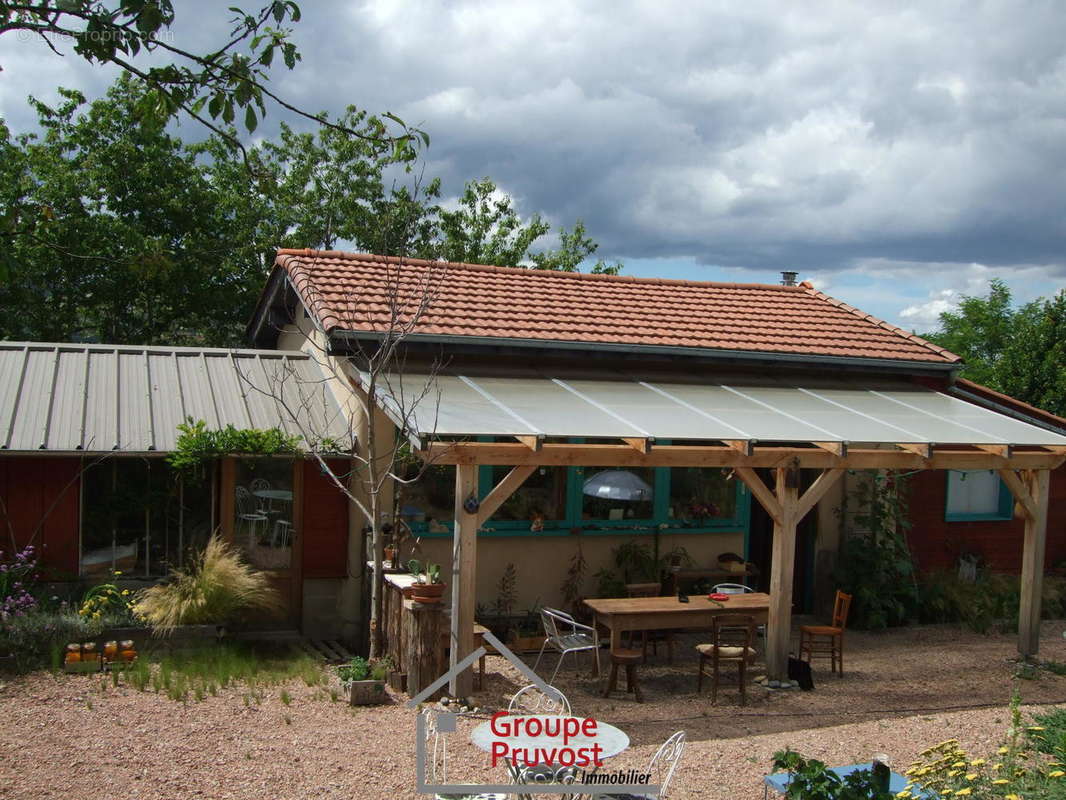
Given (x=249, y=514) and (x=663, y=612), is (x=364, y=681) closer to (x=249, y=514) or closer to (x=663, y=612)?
(x=663, y=612)

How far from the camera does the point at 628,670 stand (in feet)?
29.6

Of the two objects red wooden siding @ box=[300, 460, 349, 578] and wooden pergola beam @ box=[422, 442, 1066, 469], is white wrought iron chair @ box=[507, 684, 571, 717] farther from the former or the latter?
red wooden siding @ box=[300, 460, 349, 578]

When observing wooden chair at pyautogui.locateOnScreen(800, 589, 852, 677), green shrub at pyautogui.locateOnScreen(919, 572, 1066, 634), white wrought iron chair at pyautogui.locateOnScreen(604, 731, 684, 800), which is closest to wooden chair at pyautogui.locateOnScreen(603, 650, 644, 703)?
white wrought iron chair at pyautogui.locateOnScreen(604, 731, 684, 800)

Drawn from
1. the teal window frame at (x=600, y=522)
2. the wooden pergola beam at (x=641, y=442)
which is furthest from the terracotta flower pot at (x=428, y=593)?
the teal window frame at (x=600, y=522)

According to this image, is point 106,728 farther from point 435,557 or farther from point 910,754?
point 910,754

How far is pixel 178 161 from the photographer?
66.6 ft

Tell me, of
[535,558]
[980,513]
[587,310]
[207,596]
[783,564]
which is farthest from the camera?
[980,513]

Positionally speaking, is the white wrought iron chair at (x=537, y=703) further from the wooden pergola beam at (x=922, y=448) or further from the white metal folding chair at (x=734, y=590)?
the wooden pergola beam at (x=922, y=448)

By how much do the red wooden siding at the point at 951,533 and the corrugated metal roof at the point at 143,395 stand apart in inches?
319

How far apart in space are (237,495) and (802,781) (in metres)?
7.57

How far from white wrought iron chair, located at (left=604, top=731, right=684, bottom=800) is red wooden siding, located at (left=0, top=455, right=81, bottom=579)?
6.75m

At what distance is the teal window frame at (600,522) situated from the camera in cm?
1141

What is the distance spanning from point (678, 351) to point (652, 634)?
11.0 ft

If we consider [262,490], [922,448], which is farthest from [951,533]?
[262,490]
